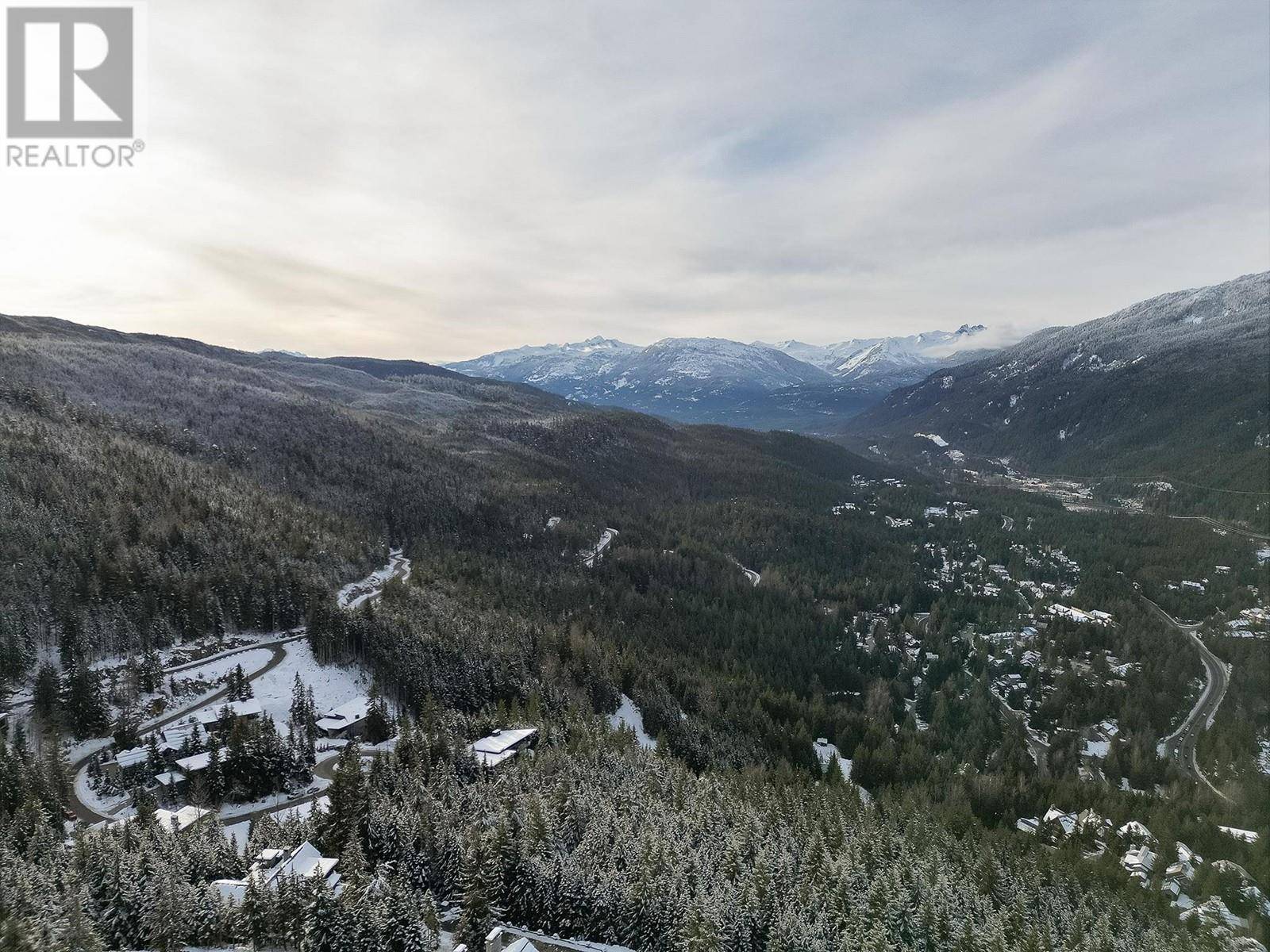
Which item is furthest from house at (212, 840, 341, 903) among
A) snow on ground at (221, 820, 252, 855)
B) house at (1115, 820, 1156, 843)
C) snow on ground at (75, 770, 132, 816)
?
house at (1115, 820, 1156, 843)

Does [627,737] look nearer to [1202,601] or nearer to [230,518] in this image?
[230,518]

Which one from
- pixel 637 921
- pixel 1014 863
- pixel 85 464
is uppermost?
pixel 85 464

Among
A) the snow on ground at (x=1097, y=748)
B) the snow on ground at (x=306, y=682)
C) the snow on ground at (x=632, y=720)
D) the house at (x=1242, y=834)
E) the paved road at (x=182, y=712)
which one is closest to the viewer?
the paved road at (x=182, y=712)

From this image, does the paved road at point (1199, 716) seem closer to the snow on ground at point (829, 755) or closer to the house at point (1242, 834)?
the house at point (1242, 834)

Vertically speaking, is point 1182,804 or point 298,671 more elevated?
point 298,671

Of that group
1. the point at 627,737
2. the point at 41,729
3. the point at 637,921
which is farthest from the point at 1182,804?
the point at 41,729

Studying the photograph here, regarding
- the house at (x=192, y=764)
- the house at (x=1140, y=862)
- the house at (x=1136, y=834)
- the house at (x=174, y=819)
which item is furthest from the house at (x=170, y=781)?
the house at (x=1136, y=834)
